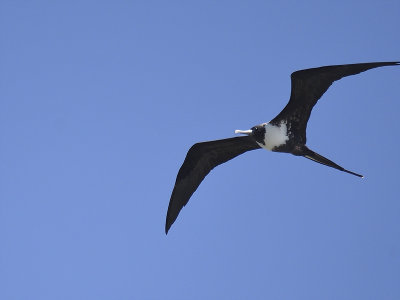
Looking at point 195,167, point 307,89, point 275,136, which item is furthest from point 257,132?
point 195,167

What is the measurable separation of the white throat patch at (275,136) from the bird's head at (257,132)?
0.06m

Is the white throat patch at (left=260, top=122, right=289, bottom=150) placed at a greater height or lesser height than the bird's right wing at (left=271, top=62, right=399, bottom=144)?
lesser

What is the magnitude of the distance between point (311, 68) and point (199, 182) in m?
2.26

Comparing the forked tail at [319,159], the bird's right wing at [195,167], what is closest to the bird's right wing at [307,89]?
the forked tail at [319,159]

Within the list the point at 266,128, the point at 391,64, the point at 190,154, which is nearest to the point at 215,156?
the point at 190,154

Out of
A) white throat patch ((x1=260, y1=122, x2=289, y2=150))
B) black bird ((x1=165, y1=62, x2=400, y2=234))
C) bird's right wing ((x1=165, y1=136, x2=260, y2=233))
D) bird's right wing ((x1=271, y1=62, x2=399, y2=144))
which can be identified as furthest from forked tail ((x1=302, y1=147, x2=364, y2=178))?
bird's right wing ((x1=165, y1=136, x2=260, y2=233))

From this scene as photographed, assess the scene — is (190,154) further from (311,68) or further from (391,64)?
(391,64)

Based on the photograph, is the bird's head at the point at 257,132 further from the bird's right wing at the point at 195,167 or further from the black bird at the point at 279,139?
the bird's right wing at the point at 195,167

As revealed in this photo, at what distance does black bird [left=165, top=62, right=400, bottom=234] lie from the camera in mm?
7789

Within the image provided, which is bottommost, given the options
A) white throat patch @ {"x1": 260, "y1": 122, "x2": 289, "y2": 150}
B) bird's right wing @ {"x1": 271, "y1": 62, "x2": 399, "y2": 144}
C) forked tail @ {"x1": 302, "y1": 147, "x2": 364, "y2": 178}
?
forked tail @ {"x1": 302, "y1": 147, "x2": 364, "y2": 178}

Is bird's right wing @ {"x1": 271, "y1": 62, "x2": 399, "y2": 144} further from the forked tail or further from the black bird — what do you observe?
the forked tail

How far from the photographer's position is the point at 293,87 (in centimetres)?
795

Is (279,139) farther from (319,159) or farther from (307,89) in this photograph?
(307,89)

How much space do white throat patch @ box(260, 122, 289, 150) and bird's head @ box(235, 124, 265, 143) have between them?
0.20ft
